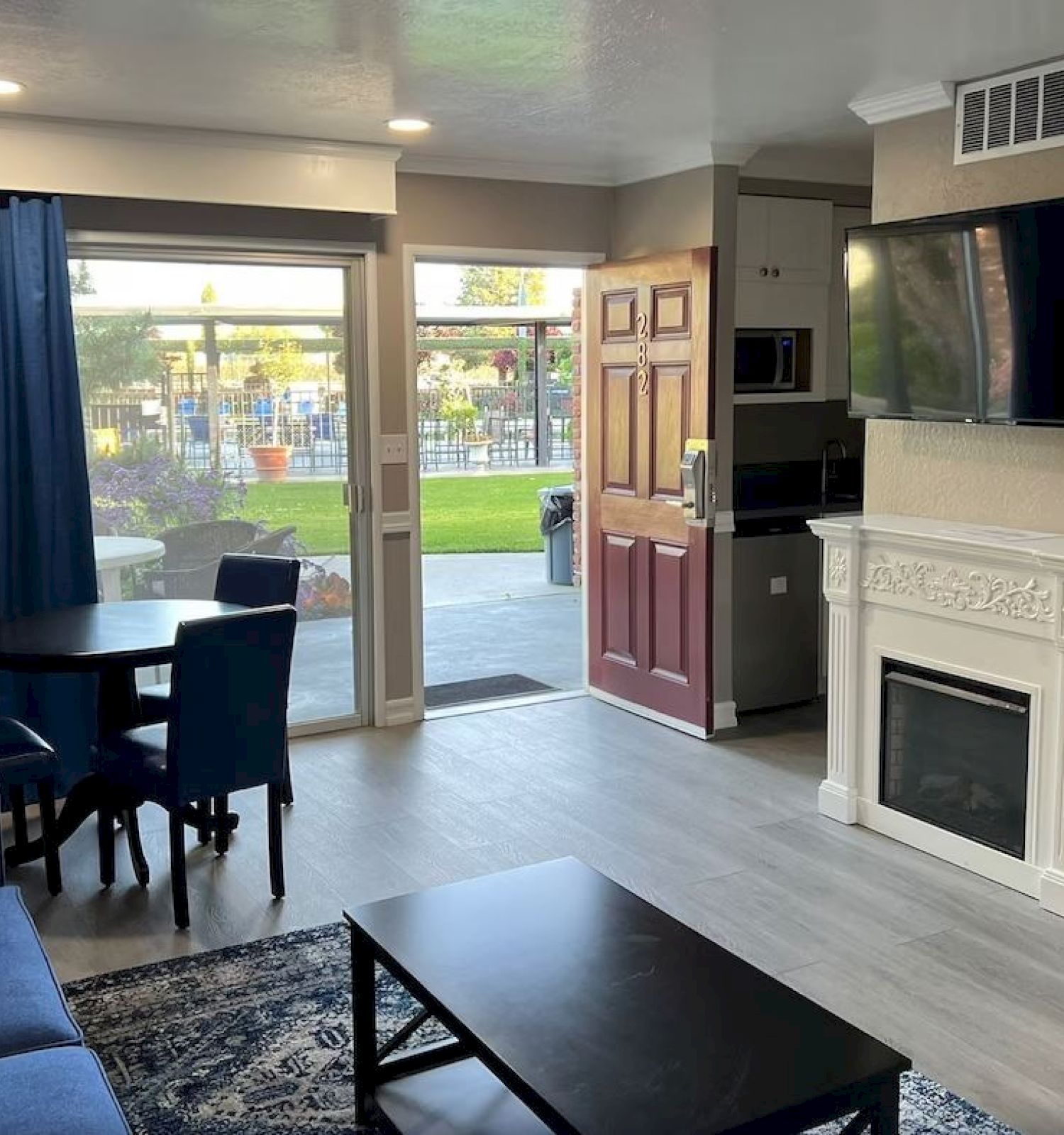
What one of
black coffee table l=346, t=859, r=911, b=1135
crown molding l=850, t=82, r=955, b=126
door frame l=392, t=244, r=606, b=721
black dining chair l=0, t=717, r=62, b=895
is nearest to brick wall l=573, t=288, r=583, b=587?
door frame l=392, t=244, r=606, b=721

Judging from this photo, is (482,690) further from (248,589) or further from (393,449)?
(248,589)

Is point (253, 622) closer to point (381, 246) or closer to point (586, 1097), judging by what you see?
point (586, 1097)

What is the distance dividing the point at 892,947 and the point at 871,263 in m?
2.19

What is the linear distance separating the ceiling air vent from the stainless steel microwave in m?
1.62

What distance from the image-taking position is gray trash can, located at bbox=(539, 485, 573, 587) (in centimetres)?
944

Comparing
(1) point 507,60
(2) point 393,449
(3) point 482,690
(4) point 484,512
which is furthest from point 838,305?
(4) point 484,512

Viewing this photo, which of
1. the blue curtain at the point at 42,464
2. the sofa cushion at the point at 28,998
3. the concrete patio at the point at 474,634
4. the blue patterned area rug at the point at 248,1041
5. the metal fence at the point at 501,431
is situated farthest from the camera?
the metal fence at the point at 501,431

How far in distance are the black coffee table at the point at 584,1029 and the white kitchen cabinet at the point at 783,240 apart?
11.2ft

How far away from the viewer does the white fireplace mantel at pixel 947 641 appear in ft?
11.7

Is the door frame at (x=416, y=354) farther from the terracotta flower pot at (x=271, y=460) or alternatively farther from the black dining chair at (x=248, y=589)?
the black dining chair at (x=248, y=589)

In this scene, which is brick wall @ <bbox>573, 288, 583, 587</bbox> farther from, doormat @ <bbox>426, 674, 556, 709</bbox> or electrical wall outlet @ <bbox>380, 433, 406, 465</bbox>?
electrical wall outlet @ <bbox>380, 433, 406, 465</bbox>

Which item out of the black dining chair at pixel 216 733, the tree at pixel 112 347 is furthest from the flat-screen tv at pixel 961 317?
the tree at pixel 112 347

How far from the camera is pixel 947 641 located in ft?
12.8

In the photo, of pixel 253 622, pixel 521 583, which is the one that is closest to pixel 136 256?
pixel 253 622
